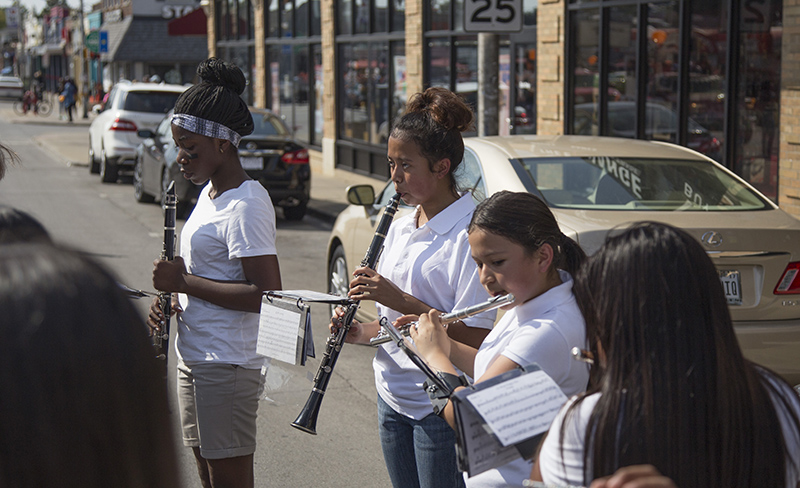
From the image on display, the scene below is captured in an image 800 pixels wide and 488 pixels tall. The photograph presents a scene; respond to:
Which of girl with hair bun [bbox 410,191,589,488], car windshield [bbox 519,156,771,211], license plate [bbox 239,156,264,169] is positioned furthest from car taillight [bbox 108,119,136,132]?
girl with hair bun [bbox 410,191,589,488]

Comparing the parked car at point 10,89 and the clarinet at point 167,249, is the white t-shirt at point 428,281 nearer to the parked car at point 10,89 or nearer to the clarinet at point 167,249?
the clarinet at point 167,249

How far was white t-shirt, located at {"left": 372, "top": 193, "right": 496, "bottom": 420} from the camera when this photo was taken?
2844 mm

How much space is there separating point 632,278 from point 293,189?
11.7 m

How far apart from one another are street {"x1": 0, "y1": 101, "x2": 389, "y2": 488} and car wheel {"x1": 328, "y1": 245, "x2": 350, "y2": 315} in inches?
12.9

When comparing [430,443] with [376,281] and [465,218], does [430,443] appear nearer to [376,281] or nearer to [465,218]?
[376,281]

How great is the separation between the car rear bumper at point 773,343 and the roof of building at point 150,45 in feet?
137

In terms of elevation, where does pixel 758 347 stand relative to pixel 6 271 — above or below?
below

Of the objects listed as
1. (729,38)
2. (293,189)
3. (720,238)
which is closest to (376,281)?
(720,238)

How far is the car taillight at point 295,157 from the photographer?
1301 centimetres

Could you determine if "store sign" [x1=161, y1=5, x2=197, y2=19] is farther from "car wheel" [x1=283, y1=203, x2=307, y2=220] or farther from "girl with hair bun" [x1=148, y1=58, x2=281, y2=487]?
"girl with hair bun" [x1=148, y1=58, x2=281, y2=487]

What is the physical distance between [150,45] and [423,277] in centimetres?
4487

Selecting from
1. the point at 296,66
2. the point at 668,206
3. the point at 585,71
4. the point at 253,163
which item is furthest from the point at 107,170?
the point at 668,206

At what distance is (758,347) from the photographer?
506cm

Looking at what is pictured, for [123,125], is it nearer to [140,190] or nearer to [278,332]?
[140,190]
